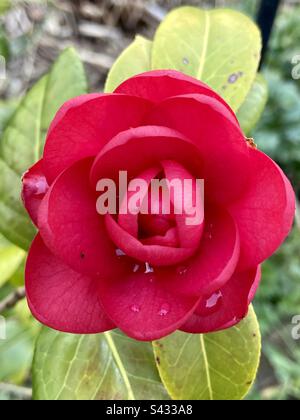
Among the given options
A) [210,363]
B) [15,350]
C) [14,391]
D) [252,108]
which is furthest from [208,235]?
[14,391]

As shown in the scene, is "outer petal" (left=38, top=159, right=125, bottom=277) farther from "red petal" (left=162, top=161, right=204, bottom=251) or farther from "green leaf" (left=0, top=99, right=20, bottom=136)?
"green leaf" (left=0, top=99, right=20, bottom=136)

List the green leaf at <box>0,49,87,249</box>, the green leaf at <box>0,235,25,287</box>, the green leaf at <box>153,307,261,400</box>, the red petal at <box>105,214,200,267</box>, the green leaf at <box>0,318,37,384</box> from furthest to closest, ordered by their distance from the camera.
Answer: the green leaf at <box>0,318,37,384</box> → the green leaf at <box>0,235,25,287</box> → the green leaf at <box>0,49,87,249</box> → the green leaf at <box>153,307,261,400</box> → the red petal at <box>105,214,200,267</box>

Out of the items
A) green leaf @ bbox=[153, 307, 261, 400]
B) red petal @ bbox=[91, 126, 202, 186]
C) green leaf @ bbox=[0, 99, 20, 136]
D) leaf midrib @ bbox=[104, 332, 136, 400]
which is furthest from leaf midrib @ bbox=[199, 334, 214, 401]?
green leaf @ bbox=[0, 99, 20, 136]

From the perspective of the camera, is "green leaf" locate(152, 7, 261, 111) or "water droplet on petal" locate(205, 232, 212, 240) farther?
"green leaf" locate(152, 7, 261, 111)

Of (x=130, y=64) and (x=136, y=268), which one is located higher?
(x=130, y=64)

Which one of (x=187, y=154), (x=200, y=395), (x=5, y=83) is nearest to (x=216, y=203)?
(x=187, y=154)

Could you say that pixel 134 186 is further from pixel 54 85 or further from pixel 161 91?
pixel 54 85

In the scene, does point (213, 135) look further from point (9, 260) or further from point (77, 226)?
point (9, 260)
